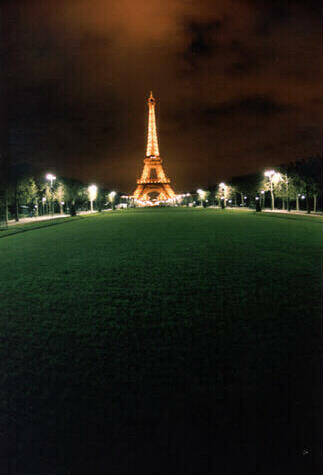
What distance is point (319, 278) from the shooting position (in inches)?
333

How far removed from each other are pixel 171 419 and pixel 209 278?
5622 millimetres

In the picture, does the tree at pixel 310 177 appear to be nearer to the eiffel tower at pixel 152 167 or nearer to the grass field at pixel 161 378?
the grass field at pixel 161 378

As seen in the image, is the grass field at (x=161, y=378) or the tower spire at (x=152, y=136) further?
the tower spire at (x=152, y=136)

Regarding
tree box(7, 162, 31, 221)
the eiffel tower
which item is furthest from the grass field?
the eiffel tower

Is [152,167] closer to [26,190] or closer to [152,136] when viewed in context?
[152,136]

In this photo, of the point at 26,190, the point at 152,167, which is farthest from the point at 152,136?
the point at 26,190

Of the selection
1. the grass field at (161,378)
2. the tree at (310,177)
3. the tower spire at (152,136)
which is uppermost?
the tower spire at (152,136)

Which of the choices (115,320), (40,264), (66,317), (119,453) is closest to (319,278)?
(115,320)

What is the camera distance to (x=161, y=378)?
3.82 metres

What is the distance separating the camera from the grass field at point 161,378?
2.86 meters

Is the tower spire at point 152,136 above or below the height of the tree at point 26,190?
above

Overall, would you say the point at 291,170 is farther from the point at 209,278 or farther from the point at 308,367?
the point at 308,367

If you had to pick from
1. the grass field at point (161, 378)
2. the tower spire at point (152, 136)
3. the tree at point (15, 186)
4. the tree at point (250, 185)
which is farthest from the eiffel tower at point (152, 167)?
the grass field at point (161, 378)

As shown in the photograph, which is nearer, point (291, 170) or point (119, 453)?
point (119, 453)
